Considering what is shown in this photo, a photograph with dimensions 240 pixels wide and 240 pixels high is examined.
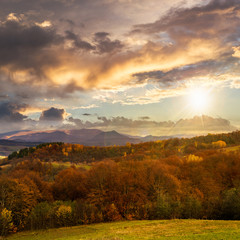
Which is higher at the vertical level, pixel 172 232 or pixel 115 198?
pixel 172 232

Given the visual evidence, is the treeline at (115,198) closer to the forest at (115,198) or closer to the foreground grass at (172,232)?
the forest at (115,198)

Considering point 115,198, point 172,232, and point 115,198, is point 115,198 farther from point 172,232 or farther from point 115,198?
point 172,232

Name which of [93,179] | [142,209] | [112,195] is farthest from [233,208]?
[93,179]

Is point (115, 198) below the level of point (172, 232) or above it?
below

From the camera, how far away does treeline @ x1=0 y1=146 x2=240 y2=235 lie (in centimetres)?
7556

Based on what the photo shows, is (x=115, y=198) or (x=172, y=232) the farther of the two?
(x=115, y=198)

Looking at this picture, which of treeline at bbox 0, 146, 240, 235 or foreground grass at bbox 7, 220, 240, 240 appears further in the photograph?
treeline at bbox 0, 146, 240, 235

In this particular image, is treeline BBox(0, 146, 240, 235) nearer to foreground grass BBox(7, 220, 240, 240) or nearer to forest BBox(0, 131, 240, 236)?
forest BBox(0, 131, 240, 236)

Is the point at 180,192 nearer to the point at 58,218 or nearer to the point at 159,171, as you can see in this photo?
the point at 159,171

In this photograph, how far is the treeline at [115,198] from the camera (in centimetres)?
7556

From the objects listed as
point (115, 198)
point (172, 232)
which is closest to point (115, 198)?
point (115, 198)

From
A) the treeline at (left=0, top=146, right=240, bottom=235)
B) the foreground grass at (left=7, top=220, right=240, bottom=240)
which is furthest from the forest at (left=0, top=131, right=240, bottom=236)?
the foreground grass at (left=7, top=220, right=240, bottom=240)

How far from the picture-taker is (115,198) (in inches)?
3541

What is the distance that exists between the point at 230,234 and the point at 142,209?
49.5m
